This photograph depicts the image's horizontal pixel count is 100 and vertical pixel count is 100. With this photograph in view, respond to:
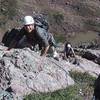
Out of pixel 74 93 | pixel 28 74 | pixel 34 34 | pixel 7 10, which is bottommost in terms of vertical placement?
pixel 7 10

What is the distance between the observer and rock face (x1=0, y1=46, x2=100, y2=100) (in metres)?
14.3

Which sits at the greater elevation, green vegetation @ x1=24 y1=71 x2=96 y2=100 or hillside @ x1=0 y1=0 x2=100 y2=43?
green vegetation @ x1=24 y1=71 x2=96 y2=100

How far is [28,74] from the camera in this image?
14.6 meters

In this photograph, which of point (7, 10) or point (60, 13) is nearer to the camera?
point (7, 10)

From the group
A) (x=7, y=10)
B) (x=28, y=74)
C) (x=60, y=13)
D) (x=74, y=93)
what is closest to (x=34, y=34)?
(x=28, y=74)

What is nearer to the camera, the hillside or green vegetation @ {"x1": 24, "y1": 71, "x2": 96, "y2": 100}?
green vegetation @ {"x1": 24, "y1": 71, "x2": 96, "y2": 100}

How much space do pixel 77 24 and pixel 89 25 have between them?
274 centimetres

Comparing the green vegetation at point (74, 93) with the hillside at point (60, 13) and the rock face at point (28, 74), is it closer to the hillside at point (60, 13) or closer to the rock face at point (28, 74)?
the rock face at point (28, 74)

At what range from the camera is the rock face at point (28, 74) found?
562 inches

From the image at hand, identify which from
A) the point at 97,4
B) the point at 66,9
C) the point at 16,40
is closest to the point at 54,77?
the point at 16,40

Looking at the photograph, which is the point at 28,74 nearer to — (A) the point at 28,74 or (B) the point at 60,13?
(A) the point at 28,74

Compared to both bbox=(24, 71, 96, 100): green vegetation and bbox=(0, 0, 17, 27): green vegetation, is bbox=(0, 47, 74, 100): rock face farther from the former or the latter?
bbox=(0, 0, 17, 27): green vegetation

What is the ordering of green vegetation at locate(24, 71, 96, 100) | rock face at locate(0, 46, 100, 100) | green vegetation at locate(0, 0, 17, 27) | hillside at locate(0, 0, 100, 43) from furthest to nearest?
hillside at locate(0, 0, 100, 43)
green vegetation at locate(0, 0, 17, 27)
rock face at locate(0, 46, 100, 100)
green vegetation at locate(24, 71, 96, 100)

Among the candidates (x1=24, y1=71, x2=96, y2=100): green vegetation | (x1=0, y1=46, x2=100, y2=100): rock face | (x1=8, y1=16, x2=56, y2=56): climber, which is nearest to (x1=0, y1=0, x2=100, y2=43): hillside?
(x1=24, y1=71, x2=96, y2=100): green vegetation
